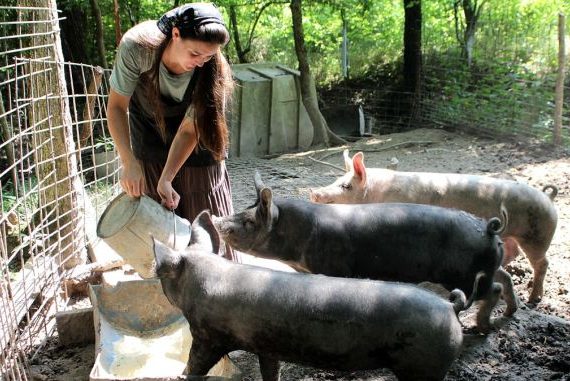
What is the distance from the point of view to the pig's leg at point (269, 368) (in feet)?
10.1

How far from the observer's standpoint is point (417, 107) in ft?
37.3

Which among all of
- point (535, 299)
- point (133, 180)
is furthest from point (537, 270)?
point (133, 180)

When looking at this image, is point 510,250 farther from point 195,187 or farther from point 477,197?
point 195,187

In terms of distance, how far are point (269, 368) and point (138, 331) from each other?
994 mm

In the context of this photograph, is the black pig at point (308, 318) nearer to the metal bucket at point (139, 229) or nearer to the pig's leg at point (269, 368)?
the pig's leg at point (269, 368)

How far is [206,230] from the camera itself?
10.5ft

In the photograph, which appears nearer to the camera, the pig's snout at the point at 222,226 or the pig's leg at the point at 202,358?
the pig's leg at the point at 202,358

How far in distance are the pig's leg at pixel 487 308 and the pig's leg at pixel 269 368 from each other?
52.1 inches

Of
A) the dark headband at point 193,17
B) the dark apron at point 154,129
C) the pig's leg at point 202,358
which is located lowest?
the pig's leg at point 202,358

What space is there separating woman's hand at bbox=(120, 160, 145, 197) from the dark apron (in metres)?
0.30

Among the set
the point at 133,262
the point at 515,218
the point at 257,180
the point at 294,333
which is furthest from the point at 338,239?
the point at 515,218

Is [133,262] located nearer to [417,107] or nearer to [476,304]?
[476,304]

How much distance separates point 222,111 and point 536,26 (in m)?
8.43

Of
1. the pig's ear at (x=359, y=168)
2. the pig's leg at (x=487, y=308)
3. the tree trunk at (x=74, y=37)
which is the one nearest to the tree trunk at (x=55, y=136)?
the pig's ear at (x=359, y=168)
